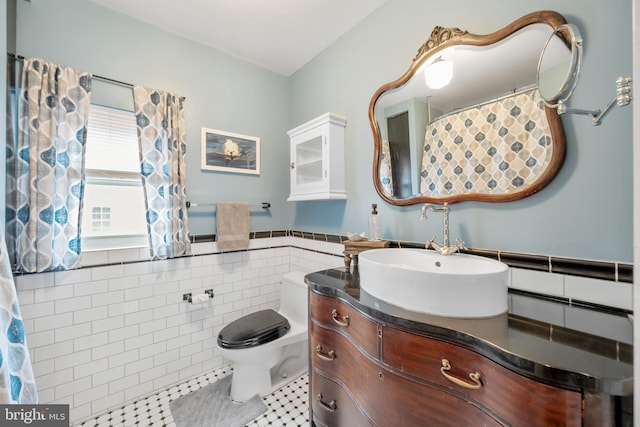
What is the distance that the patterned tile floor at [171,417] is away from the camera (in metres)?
1.48

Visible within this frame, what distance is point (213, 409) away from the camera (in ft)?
5.18

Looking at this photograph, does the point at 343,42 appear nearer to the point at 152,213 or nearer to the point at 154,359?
the point at 152,213

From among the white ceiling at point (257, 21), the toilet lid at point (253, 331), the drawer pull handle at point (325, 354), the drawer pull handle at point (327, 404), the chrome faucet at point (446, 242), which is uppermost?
the white ceiling at point (257, 21)

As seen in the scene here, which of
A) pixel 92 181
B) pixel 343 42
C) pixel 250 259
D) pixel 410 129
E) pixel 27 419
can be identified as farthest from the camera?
pixel 250 259

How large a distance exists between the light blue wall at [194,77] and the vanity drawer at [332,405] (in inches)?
52.9

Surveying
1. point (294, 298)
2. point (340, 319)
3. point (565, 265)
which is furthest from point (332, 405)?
point (565, 265)

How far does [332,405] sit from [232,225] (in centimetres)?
140

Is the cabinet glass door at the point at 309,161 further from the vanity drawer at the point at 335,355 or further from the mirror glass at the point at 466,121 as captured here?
the vanity drawer at the point at 335,355

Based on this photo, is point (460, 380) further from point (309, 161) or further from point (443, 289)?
point (309, 161)

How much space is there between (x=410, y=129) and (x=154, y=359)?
7.54 ft

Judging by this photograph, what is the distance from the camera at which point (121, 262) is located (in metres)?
1.64

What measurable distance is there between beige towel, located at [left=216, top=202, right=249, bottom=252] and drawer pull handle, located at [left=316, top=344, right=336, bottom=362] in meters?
1.09

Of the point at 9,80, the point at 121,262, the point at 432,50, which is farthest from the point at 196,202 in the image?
the point at 432,50

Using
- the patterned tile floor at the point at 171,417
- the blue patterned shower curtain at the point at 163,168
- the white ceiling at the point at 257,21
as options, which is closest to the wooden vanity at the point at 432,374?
the patterned tile floor at the point at 171,417
